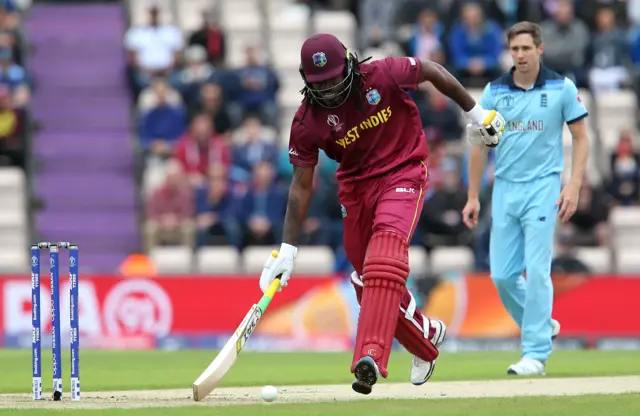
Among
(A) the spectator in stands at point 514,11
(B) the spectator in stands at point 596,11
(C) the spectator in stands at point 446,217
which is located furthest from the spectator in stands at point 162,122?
(B) the spectator in stands at point 596,11

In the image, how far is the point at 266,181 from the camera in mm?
15477

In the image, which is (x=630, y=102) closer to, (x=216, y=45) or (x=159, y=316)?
(x=216, y=45)

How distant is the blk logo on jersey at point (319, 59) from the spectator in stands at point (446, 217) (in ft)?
25.7

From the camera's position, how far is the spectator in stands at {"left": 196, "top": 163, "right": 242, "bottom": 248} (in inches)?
604

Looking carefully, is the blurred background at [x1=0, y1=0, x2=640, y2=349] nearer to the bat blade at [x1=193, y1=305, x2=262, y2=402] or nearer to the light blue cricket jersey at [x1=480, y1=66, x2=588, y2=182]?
the light blue cricket jersey at [x1=480, y1=66, x2=588, y2=182]

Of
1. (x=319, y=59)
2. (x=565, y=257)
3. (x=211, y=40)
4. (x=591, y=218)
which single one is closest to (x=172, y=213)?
(x=211, y=40)

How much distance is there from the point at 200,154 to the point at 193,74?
1521 mm

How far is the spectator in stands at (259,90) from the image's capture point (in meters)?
16.9

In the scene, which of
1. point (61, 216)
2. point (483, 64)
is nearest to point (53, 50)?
point (61, 216)

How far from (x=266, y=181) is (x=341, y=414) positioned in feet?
29.1

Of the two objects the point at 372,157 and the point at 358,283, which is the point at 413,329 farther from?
the point at 372,157

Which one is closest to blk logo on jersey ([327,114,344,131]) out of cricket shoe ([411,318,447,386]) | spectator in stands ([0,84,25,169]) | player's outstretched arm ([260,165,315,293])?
player's outstretched arm ([260,165,315,293])

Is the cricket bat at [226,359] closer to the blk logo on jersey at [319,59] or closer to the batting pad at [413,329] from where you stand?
the batting pad at [413,329]

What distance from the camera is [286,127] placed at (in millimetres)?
17141
